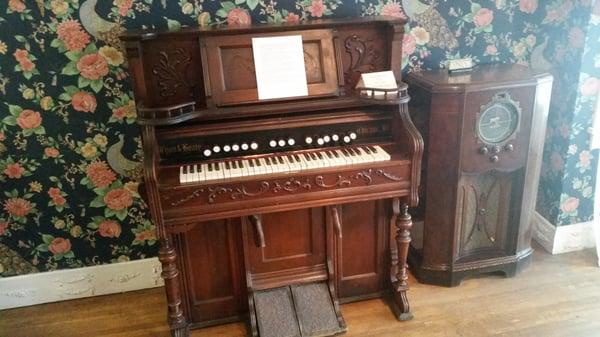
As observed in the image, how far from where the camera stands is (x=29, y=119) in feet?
6.79

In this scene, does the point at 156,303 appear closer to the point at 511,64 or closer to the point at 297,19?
the point at 297,19

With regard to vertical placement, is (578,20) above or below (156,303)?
above

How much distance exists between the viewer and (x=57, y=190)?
2191mm

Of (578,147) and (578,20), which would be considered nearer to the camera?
(578,20)

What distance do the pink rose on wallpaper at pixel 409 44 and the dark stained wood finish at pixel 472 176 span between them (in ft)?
0.53

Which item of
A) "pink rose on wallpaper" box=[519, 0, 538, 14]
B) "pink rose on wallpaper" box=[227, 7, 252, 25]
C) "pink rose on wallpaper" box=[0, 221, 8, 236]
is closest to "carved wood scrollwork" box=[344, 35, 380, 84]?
"pink rose on wallpaper" box=[227, 7, 252, 25]

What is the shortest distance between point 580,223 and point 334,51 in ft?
5.85

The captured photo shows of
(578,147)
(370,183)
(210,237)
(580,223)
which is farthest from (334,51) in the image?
(580,223)

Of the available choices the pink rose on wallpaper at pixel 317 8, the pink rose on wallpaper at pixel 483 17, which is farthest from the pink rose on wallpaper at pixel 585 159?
the pink rose on wallpaper at pixel 317 8

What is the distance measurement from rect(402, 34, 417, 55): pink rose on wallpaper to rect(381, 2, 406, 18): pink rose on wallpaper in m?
0.12

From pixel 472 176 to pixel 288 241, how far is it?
0.94 m

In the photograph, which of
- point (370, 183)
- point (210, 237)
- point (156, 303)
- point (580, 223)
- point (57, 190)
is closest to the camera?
point (370, 183)

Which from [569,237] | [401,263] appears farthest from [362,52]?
[569,237]

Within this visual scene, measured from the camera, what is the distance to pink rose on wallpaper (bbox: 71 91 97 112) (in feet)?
6.82
